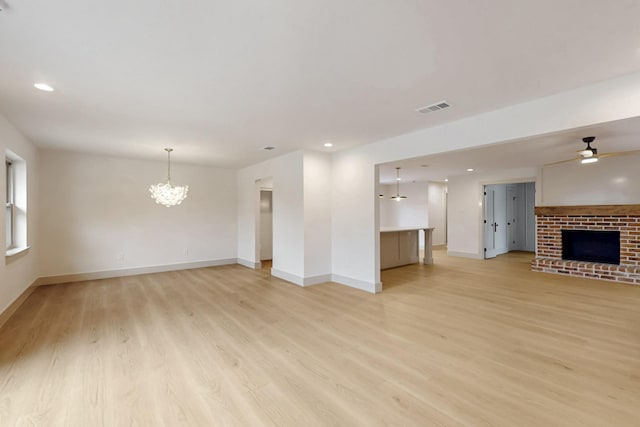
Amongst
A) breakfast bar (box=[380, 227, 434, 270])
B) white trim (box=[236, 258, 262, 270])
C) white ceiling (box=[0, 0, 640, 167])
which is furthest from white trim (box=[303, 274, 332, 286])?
white ceiling (box=[0, 0, 640, 167])

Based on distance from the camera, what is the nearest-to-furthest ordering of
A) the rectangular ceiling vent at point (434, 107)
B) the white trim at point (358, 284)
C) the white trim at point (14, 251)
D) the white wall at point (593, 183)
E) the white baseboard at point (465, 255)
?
1. the rectangular ceiling vent at point (434, 107)
2. the white trim at point (14, 251)
3. the white trim at point (358, 284)
4. the white wall at point (593, 183)
5. the white baseboard at point (465, 255)

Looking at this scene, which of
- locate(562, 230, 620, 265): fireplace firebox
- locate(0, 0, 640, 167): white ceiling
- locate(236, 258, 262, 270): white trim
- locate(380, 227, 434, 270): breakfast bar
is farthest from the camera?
locate(236, 258, 262, 270): white trim

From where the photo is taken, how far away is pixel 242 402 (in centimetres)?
204

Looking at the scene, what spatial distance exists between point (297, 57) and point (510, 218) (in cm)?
1011

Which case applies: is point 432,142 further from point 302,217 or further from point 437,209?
point 437,209

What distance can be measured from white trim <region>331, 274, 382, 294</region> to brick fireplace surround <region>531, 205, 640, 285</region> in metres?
4.40

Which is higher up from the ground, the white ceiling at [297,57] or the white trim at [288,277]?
the white ceiling at [297,57]

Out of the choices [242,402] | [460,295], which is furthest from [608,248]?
[242,402]

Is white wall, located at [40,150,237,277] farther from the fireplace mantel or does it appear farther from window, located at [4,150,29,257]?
the fireplace mantel

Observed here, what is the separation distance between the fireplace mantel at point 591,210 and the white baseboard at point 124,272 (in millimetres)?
7722

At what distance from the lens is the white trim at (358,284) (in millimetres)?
4816

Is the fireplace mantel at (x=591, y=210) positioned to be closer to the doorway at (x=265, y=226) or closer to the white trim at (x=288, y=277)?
the white trim at (x=288, y=277)

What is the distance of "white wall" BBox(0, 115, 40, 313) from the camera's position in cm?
354

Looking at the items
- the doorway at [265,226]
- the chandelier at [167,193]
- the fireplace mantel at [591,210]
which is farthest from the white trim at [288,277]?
the fireplace mantel at [591,210]
